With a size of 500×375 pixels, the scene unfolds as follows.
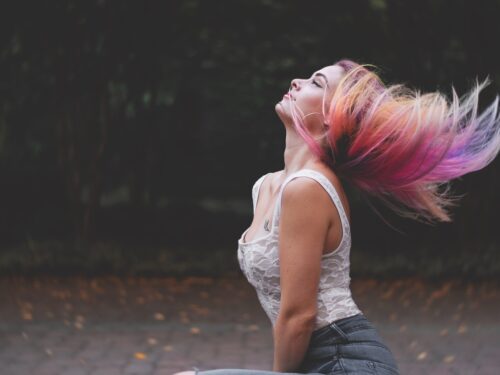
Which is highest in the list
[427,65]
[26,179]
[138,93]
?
[427,65]

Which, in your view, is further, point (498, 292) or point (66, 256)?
point (66, 256)

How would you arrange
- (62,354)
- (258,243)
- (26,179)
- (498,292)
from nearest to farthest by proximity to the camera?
(258,243)
(62,354)
(498,292)
(26,179)

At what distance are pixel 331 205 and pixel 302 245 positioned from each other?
0.49 ft

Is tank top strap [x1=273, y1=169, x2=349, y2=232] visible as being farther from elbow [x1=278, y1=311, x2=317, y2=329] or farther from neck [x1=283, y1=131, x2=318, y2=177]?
elbow [x1=278, y1=311, x2=317, y2=329]

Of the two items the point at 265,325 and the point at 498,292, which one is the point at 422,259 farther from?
the point at 265,325

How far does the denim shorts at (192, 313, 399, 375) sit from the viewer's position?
2.28 meters

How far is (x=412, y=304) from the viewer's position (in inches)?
315

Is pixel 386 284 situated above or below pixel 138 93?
below

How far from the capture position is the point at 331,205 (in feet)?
7.48

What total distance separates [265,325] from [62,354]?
1863 millimetres

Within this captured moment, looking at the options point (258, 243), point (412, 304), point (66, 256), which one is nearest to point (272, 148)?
point (66, 256)

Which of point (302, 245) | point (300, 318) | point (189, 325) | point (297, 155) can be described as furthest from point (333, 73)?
point (189, 325)

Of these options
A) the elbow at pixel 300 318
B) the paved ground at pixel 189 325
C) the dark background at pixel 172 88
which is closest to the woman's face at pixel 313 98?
the elbow at pixel 300 318

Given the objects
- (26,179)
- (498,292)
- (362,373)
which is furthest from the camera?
(26,179)
